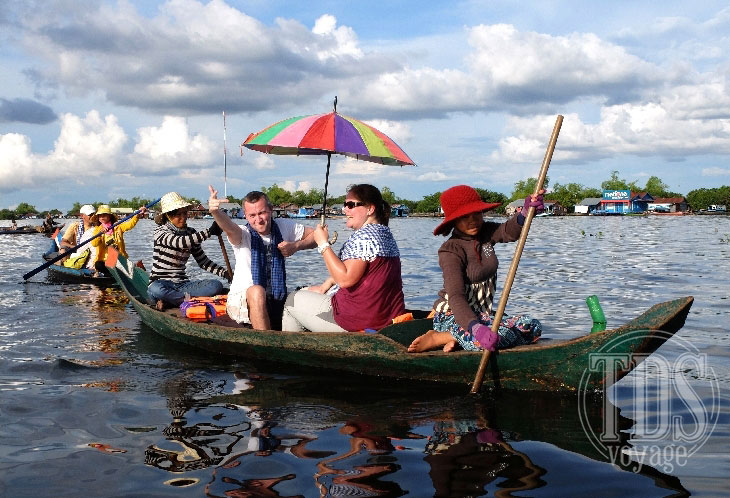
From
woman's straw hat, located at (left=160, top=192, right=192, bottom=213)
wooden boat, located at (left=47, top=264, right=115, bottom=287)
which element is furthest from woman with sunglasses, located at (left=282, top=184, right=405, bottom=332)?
wooden boat, located at (left=47, top=264, right=115, bottom=287)

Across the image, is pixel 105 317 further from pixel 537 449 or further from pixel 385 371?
pixel 537 449

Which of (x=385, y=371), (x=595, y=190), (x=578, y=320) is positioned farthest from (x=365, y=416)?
(x=595, y=190)

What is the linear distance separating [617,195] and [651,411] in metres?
130

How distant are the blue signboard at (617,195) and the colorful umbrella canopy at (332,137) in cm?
12753

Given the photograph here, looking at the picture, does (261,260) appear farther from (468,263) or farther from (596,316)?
(596,316)

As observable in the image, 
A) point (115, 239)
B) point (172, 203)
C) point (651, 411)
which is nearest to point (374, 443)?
point (651, 411)

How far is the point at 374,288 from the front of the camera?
6.14 m

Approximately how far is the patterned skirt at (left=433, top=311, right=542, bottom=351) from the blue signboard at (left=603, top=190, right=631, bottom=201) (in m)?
129

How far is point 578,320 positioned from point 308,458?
7003 mm

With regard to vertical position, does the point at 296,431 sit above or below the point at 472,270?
below

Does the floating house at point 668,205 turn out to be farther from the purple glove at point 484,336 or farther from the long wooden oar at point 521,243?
the purple glove at point 484,336

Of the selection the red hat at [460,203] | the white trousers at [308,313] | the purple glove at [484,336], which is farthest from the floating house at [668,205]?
the purple glove at [484,336]

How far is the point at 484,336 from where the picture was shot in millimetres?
5133

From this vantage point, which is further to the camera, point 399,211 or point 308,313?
point 399,211
